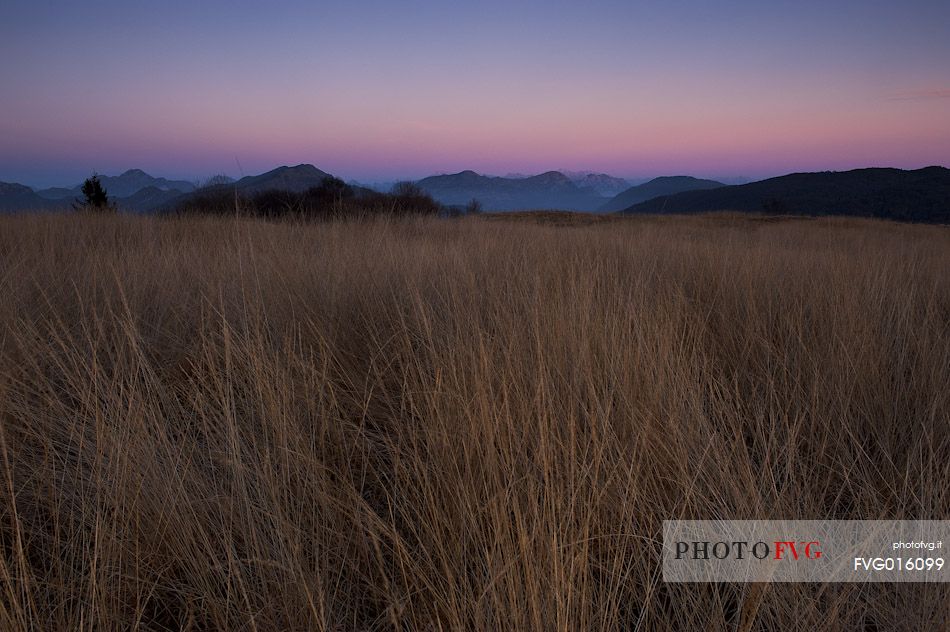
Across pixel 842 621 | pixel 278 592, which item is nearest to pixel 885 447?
pixel 842 621

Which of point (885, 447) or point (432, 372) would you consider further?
point (432, 372)

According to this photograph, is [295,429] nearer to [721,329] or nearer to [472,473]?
[472,473]

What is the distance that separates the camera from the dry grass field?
1.00m

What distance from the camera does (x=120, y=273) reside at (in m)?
3.43

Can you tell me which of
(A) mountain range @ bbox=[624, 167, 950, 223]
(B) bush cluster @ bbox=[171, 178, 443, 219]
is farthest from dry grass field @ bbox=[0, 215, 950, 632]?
(A) mountain range @ bbox=[624, 167, 950, 223]

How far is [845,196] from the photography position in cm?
5953

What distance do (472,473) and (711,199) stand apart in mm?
81664

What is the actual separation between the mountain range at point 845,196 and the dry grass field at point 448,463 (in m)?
44.1

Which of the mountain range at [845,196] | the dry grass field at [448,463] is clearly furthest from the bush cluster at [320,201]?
the mountain range at [845,196]

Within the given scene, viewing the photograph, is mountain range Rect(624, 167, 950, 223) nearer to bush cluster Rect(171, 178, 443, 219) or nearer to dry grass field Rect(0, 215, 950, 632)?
bush cluster Rect(171, 178, 443, 219)

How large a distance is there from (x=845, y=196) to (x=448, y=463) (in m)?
75.2

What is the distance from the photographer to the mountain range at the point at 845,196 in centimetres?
4831

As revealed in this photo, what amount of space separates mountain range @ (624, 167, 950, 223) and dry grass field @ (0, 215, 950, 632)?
44.1m

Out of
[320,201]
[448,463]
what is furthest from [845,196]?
[448,463]
